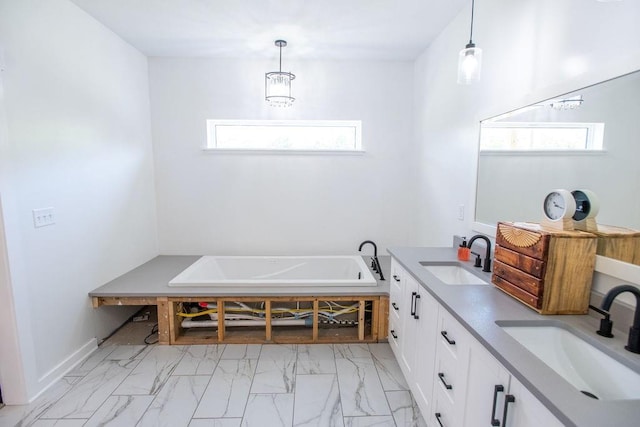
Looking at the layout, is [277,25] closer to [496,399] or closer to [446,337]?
[446,337]

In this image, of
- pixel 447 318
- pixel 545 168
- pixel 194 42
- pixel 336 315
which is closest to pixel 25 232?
pixel 194 42

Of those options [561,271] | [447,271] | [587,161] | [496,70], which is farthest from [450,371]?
[496,70]

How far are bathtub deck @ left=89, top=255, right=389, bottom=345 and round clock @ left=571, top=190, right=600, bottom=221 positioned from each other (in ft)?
4.82

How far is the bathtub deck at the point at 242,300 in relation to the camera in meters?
2.45

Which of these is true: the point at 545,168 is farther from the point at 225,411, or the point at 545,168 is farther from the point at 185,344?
the point at 185,344

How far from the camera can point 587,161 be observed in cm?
131

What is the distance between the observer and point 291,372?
217 cm

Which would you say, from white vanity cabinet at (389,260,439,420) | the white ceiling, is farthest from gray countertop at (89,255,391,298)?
the white ceiling

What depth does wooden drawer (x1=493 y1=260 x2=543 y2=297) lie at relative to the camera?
125 centimetres

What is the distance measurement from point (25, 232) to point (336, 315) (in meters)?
2.36

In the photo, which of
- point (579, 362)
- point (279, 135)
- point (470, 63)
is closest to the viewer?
point (579, 362)

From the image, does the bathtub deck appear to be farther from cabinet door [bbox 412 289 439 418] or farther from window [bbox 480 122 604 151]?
window [bbox 480 122 604 151]

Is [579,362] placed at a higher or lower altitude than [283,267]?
higher

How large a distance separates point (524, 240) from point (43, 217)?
9.44ft
